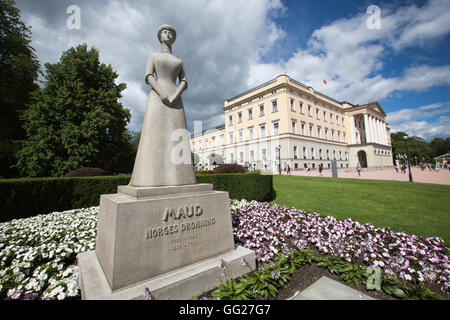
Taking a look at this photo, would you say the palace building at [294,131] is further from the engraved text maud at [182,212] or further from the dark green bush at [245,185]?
the engraved text maud at [182,212]

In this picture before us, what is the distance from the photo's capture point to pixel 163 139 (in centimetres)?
302

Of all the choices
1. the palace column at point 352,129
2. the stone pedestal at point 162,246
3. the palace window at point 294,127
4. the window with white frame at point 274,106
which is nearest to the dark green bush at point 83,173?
the stone pedestal at point 162,246

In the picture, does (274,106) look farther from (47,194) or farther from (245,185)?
(47,194)

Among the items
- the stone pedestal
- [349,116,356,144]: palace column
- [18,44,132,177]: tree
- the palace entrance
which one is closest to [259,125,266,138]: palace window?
[349,116,356,144]: palace column

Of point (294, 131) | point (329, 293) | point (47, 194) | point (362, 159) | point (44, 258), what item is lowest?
point (329, 293)

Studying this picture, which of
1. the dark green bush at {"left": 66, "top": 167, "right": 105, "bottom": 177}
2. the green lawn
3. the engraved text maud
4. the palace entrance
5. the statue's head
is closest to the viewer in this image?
the engraved text maud

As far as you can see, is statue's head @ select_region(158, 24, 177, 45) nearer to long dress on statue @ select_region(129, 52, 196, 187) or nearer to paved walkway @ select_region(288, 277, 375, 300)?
long dress on statue @ select_region(129, 52, 196, 187)

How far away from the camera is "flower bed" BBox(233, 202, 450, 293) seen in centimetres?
304

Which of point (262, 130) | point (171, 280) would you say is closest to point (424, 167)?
point (262, 130)

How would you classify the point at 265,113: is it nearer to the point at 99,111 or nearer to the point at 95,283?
the point at 99,111

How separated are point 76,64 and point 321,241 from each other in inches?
876

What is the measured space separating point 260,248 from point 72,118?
18.7 meters

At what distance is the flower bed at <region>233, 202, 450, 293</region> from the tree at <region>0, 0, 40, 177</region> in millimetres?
20432
